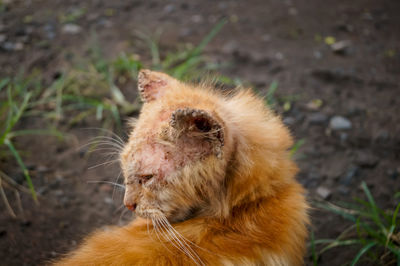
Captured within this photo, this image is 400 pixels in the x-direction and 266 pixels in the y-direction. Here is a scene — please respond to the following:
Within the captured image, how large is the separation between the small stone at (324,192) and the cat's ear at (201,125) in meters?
1.73

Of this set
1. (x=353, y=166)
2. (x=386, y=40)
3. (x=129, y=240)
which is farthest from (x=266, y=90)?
(x=129, y=240)

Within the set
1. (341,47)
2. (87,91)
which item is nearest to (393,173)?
(341,47)

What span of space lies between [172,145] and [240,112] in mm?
510

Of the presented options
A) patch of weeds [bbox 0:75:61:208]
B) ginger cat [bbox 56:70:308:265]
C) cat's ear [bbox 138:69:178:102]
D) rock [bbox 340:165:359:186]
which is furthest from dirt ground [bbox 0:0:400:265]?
cat's ear [bbox 138:69:178:102]

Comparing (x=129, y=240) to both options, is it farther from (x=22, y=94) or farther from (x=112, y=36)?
(x=112, y=36)

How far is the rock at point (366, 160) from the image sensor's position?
11.0 feet

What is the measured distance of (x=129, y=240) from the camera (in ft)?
6.77

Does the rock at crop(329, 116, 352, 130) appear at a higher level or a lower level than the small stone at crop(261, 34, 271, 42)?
lower

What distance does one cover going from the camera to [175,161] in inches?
74.7

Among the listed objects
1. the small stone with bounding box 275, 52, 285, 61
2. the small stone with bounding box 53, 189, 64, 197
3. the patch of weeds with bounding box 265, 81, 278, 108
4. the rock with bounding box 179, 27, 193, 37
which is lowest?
the small stone with bounding box 53, 189, 64, 197

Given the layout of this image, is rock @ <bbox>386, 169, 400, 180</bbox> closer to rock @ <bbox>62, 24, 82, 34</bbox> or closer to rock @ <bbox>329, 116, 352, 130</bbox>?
rock @ <bbox>329, 116, 352, 130</bbox>

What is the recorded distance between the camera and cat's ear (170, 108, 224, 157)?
170 cm

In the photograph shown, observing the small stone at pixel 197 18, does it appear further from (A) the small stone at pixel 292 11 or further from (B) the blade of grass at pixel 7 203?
(B) the blade of grass at pixel 7 203

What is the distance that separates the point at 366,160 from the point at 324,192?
535 millimetres
